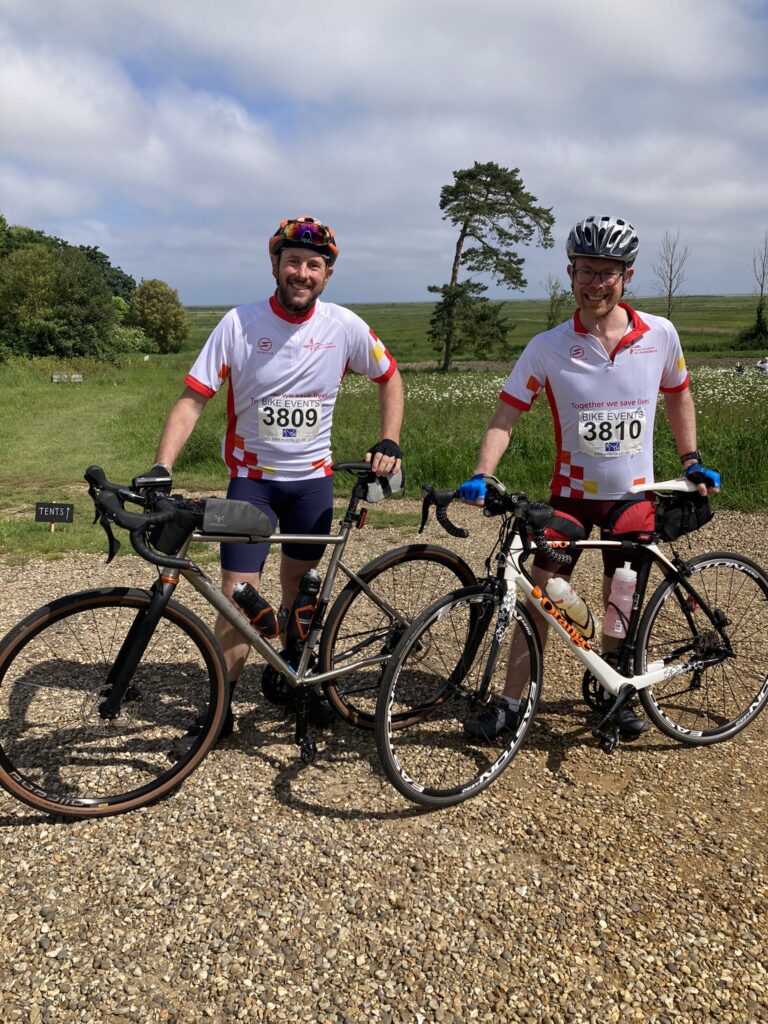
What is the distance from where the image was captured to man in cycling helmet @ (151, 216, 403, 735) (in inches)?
128

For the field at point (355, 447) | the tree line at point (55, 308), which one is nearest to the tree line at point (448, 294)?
the tree line at point (55, 308)

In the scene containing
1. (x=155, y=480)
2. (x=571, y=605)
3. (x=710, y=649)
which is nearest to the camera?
(x=155, y=480)

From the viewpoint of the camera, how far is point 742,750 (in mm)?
3635

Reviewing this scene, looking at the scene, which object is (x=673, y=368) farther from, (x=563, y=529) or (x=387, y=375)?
(x=387, y=375)

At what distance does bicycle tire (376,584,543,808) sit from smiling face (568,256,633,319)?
138 centimetres

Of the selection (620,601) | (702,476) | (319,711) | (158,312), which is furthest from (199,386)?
(158,312)

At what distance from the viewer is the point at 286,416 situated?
3.37m

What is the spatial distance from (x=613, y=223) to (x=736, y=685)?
2.62 metres

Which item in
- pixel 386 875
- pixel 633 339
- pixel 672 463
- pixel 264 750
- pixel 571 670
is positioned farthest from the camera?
pixel 672 463

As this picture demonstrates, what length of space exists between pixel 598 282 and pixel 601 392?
1.60 ft

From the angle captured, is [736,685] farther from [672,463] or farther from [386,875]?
[672,463]

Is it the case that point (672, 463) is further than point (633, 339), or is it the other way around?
point (672, 463)

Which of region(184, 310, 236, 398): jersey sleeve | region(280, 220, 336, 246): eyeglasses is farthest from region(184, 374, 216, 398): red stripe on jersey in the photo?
region(280, 220, 336, 246): eyeglasses

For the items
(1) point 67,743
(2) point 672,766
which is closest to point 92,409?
(1) point 67,743
